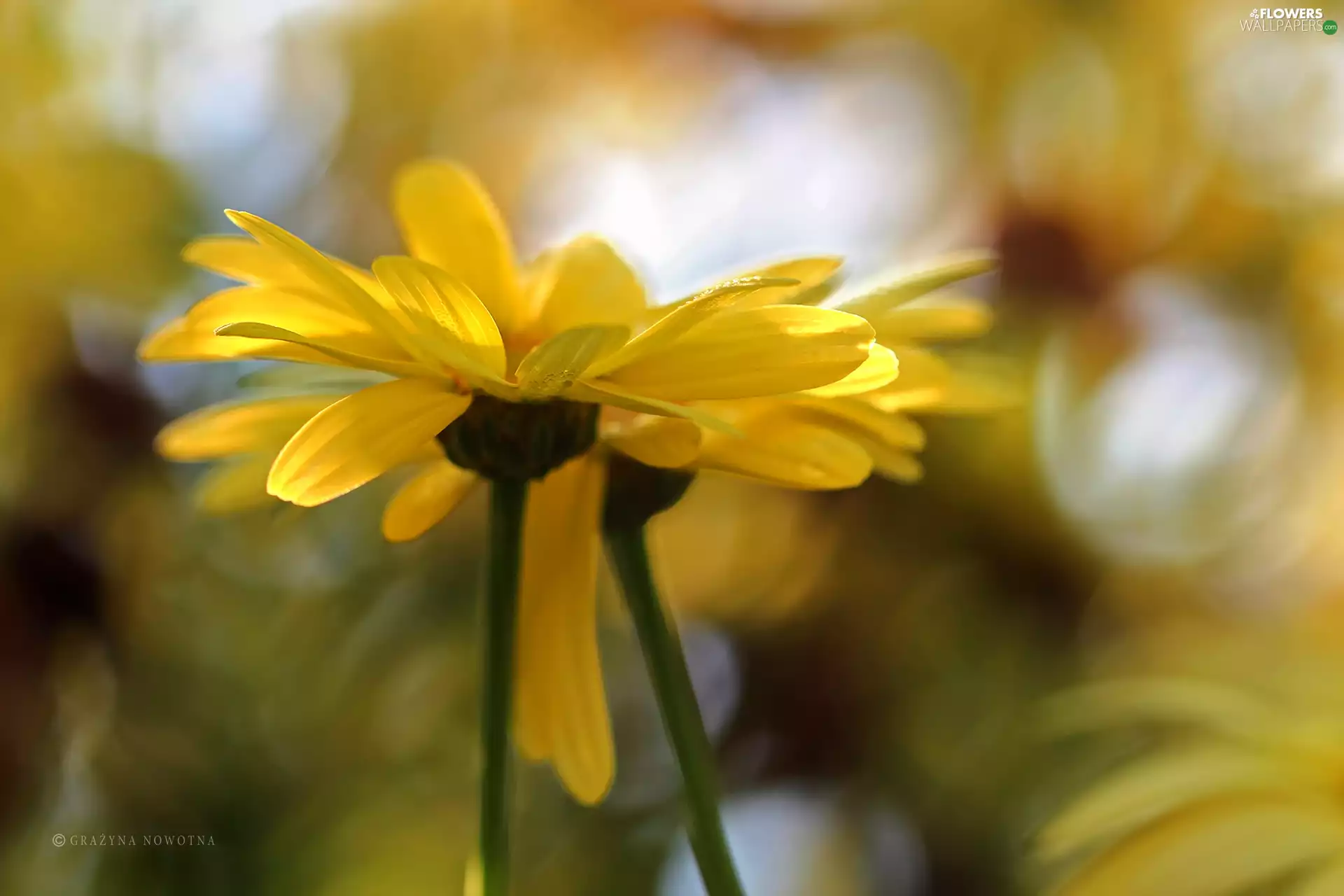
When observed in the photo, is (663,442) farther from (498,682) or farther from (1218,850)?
(1218,850)

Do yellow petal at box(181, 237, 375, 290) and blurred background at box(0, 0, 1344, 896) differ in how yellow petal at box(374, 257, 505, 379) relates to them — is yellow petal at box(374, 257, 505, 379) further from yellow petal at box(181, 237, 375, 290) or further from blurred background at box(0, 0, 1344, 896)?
blurred background at box(0, 0, 1344, 896)

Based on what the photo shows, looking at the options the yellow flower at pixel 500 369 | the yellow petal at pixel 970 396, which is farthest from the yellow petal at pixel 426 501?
the yellow petal at pixel 970 396

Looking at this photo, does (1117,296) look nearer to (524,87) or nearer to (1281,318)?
(1281,318)

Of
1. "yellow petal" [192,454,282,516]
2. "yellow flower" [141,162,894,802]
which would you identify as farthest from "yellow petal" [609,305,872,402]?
"yellow petal" [192,454,282,516]

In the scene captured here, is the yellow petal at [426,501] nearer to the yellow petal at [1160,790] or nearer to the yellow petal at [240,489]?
the yellow petal at [240,489]

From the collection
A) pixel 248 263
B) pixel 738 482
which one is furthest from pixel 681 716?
pixel 738 482

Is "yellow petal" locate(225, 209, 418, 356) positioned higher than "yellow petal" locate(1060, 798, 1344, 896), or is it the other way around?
"yellow petal" locate(225, 209, 418, 356)
